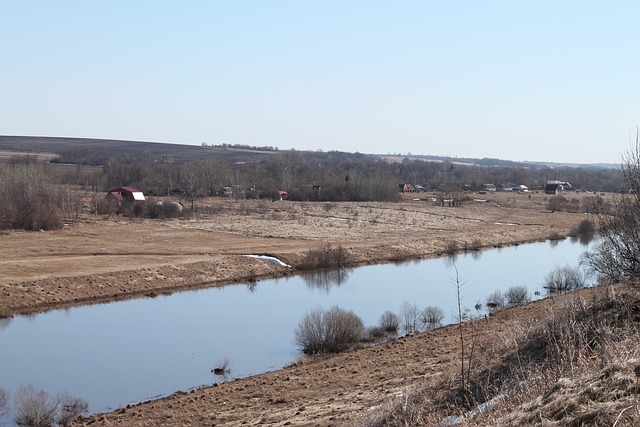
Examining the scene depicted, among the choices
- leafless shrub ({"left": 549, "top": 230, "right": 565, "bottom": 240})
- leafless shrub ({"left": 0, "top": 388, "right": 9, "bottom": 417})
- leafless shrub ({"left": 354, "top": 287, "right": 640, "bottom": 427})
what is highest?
leafless shrub ({"left": 354, "top": 287, "right": 640, "bottom": 427})

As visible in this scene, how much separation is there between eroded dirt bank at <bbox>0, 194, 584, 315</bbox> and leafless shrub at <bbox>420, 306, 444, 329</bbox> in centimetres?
1183

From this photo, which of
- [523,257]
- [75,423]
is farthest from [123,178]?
[75,423]

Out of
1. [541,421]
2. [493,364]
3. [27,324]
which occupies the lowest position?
[27,324]

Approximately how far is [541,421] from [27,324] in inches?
831

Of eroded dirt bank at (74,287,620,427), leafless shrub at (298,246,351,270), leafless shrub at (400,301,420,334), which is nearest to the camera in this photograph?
eroded dirt bank at (74,287,620,427)

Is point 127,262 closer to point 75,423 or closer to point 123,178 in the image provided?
point 75,423

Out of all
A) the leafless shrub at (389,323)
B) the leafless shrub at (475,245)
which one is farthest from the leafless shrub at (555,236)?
the leafless shrub at (389,323)

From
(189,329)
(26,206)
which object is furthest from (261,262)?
(26,206)

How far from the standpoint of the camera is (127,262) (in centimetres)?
3462

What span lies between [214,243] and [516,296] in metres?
20.6

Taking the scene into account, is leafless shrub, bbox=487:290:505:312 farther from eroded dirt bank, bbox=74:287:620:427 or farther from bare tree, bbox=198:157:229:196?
bare tree, bbox=198:157:229:196

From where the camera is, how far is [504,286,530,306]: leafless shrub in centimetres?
2791

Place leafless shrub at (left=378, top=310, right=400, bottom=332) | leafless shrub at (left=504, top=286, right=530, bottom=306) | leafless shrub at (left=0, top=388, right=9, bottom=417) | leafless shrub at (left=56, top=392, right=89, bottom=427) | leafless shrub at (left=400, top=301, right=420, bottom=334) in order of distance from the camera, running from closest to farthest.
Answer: leafless shrub at (left=56, top=392, right=89, bottom=427) < leafless shrub at (left=0, top=388, right=9, bottom=417) < leafless shrub at (left=378, top=310, right=400, bottom=332) < leafless shrub at (left=400, top=301, right=420, bottom=334) < leafless shrub at (left=504, top=286, right=530, bottom=306)

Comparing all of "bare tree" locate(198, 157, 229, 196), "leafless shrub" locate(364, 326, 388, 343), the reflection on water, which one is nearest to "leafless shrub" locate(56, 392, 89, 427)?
"leafless shrub" locate(364, 326, 388, 343)
